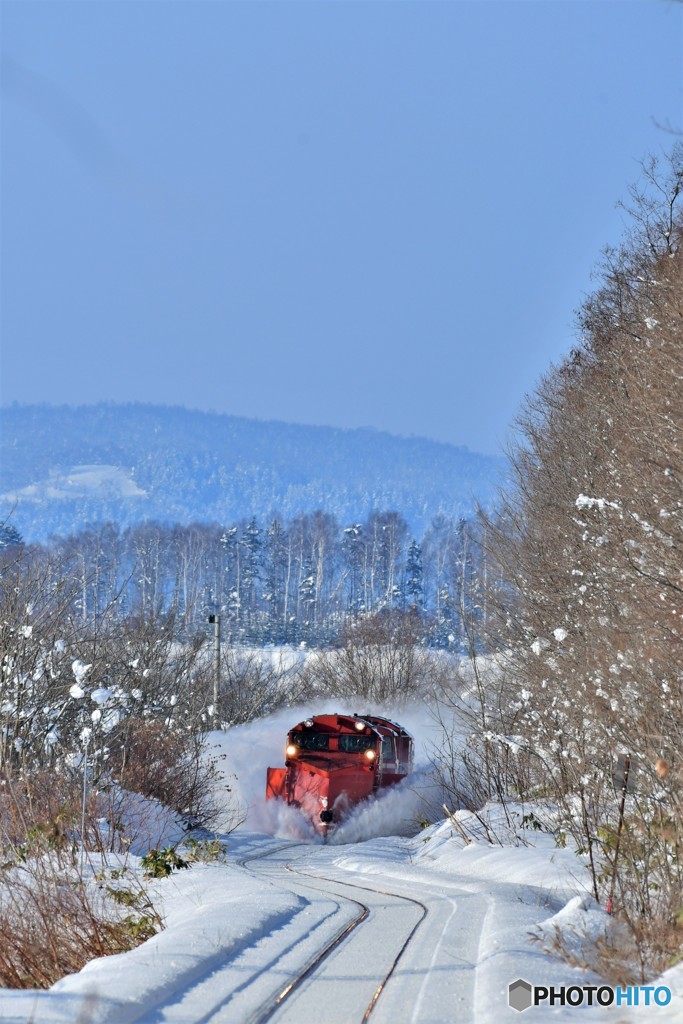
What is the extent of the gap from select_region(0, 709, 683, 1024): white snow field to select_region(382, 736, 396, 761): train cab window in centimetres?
1013

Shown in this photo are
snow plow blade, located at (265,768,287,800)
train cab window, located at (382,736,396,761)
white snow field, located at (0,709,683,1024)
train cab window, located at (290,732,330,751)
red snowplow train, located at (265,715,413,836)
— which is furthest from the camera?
train cab window, located at (290,732,330,751)

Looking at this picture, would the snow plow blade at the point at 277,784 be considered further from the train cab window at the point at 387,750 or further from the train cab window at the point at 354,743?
the train cab window at the point at 387,750

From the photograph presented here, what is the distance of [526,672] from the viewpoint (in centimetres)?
2212

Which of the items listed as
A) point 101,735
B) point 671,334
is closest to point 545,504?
point 671,334

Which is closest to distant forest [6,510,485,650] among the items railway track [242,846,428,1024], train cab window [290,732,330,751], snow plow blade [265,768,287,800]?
train cab window [290,732,330,751]

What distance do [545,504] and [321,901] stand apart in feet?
55.1

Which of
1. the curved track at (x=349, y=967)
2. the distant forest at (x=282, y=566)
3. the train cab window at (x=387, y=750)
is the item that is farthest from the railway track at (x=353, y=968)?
the distant forest at (x=282, y=566)

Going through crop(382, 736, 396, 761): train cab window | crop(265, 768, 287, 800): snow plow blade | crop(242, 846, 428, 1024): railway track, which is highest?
crop(382, 736, 396, 761): train cab window

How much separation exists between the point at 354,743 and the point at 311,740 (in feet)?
3.81

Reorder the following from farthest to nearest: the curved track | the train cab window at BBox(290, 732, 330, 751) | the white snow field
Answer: the train cab window at BBox(290, 732, 330, 751) < the curved track < the white snow field

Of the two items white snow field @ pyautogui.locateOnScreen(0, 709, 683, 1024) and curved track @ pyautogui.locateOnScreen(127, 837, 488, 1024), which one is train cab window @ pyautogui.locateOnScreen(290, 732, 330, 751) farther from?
curved track @ pyautogui.locateOnScreen(127, 837, 488, 1024)

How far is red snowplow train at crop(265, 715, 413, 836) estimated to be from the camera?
22.7m

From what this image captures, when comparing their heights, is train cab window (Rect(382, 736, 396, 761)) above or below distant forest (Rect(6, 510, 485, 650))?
below

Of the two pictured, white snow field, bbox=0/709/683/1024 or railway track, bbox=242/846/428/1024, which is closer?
white snow field, bbox=0/709/683/1024
